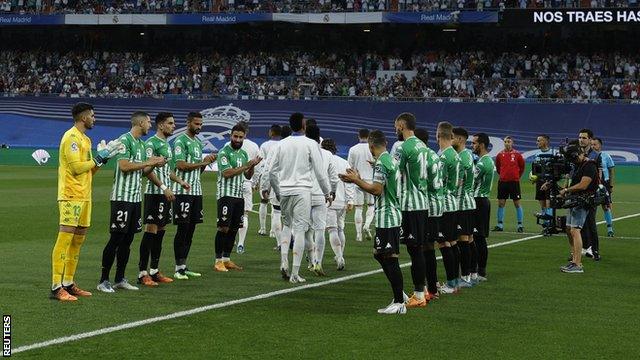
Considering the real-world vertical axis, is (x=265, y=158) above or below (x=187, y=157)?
below

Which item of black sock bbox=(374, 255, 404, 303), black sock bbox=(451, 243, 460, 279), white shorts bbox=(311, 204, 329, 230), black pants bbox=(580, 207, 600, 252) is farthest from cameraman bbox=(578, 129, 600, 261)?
black sock bbox=(374, 255, 404, 303)

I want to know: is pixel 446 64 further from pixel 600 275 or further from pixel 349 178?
pixel 349 178

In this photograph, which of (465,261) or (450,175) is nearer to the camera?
(450,175)

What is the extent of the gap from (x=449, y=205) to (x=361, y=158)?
20.9ft

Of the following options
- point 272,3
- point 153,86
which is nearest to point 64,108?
point 153,86

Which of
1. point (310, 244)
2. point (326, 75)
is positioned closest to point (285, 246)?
point (310, 244)

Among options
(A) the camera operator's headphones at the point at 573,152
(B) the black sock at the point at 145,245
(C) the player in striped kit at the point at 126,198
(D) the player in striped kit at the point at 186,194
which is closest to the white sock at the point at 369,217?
(A) the camera operator's headphones at the point at 573,152

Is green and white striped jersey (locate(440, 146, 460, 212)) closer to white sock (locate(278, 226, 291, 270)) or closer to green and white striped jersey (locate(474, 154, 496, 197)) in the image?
green and white striped jersey (locate(474, 154, 496, 197))

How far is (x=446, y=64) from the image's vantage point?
57.2 metres

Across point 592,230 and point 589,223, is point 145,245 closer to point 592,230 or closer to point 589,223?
point 589,223

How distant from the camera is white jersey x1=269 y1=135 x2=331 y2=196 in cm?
1367

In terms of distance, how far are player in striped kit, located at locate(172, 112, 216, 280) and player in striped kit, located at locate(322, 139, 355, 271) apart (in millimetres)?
2275

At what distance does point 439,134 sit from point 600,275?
415cm

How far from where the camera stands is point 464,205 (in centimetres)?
1379
